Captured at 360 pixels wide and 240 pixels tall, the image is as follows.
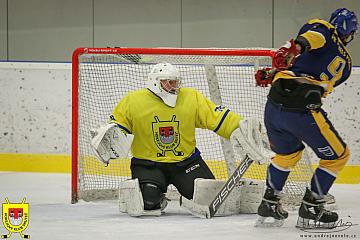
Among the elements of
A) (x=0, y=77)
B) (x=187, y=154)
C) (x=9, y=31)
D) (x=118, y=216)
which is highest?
(x=9, y=31)

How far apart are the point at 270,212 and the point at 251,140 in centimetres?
49

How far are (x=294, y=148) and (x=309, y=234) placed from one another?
438 millimetres

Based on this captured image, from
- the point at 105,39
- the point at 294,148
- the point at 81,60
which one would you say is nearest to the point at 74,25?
the point at 105,39

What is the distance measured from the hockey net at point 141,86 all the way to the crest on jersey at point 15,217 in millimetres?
451

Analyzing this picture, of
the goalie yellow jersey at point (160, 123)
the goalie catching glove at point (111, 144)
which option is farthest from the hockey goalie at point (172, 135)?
the goalie catching glove at point (111, 144)

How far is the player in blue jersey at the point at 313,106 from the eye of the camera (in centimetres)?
400

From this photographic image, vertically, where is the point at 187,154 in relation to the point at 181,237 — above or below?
above

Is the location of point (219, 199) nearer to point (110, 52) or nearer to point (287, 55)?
point (287, 55)

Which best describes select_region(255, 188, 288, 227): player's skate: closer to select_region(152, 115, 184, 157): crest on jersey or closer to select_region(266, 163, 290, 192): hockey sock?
select_region(266, 163, 290, 192): hockey sock

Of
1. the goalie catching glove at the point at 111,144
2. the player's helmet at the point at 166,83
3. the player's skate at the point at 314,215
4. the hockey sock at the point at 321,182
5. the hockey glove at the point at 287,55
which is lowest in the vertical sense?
the player's skate at the point at 314,215

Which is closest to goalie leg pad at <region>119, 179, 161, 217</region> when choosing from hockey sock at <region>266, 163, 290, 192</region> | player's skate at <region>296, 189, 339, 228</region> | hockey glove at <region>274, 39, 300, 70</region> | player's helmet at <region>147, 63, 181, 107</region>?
player's helmet at <region>147, 63, 181, 107</region>

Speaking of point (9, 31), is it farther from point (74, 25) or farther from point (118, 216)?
point (118, 216)

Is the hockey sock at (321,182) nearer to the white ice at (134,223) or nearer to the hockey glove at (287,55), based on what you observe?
the white ice at (134,223)

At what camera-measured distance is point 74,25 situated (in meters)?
9.16
